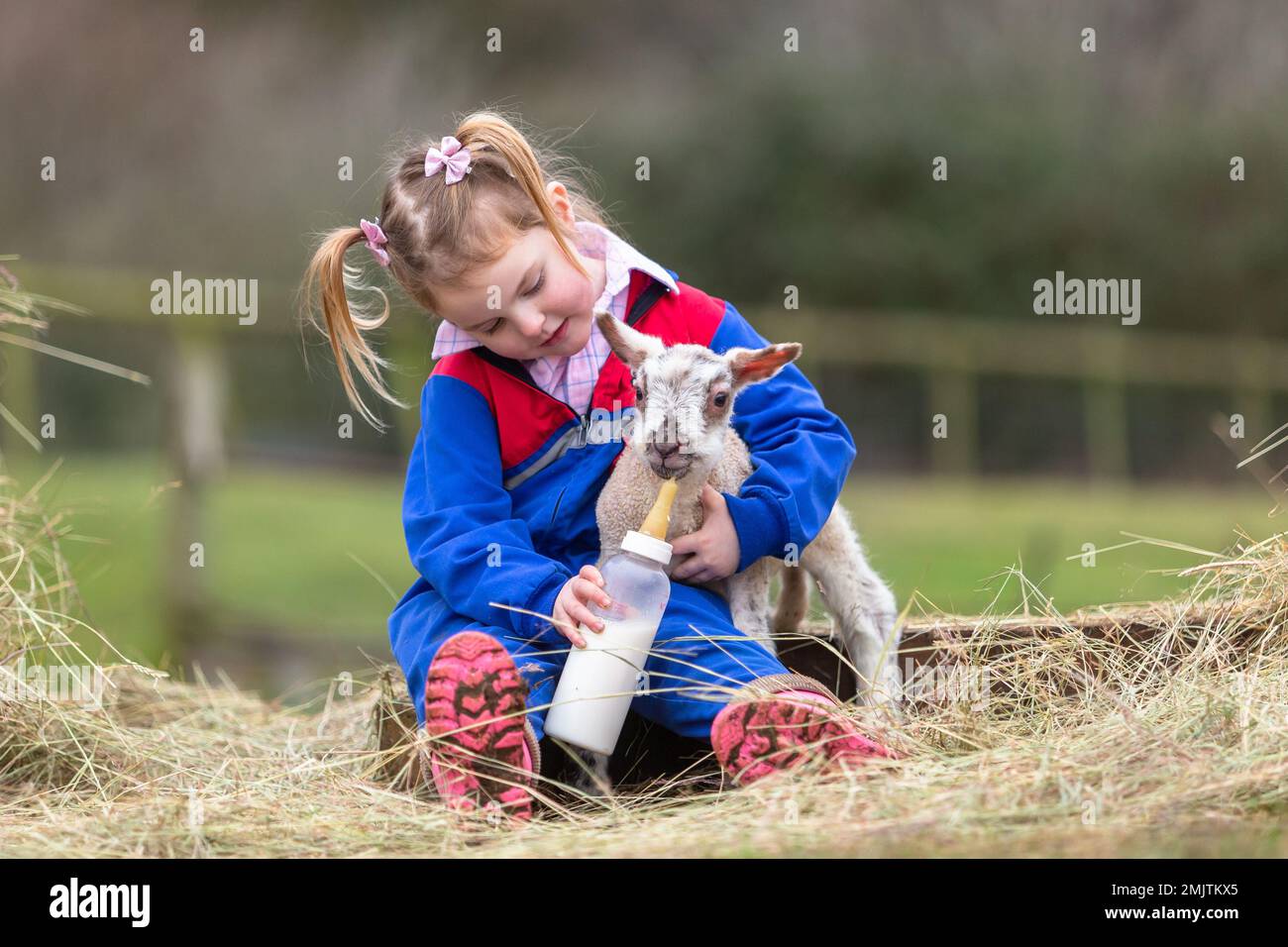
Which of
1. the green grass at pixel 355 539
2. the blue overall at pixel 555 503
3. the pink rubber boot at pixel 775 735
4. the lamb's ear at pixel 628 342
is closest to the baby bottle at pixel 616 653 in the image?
the blue overall at pixel 555 503

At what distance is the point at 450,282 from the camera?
3439 mm

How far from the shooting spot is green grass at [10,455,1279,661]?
7.88 metres

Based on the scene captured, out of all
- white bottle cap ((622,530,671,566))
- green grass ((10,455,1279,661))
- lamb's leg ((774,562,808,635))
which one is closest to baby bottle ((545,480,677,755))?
white bottle cap ((622,530,671,566))

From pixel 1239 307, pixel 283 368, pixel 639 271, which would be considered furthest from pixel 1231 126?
pixel 639 271

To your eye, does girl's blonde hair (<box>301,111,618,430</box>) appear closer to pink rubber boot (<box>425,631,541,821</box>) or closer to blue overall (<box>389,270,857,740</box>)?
blue overall (<box>389,270,857,740</box>)

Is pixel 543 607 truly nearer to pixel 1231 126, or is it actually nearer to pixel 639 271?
pixel 639 271

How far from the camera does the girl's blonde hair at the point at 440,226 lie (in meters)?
3.43

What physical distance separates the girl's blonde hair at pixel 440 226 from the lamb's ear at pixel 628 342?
255 mm

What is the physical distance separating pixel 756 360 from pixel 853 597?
0.79 metres

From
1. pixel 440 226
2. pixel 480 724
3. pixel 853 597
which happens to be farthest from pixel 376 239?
pixel 853 597

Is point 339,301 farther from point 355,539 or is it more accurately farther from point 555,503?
point 355,539

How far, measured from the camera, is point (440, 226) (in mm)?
3434

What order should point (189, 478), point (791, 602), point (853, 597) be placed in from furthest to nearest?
point (189, 478) < point (791, 602) < point (853, 597)

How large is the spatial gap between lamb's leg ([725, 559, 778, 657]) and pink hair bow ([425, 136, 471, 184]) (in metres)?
1.20
